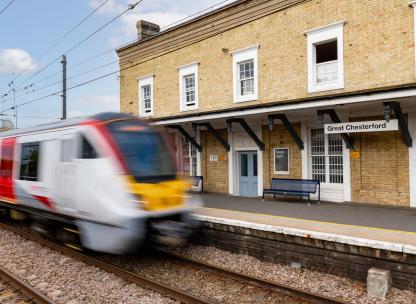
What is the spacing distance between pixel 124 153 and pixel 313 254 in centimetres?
389

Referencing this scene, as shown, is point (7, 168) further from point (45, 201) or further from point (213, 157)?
point (213, 157)

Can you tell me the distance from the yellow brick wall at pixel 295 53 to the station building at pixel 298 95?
0.11 feet

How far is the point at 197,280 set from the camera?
634 cm

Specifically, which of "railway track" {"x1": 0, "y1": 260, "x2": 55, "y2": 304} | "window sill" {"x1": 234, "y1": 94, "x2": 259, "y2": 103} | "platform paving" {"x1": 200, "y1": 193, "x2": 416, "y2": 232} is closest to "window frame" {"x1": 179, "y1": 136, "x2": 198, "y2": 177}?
"window sill" {"x1": 234, "y1": 94, "x2": 259, "y2": 103}

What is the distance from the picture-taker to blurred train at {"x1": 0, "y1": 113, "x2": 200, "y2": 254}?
6.17m

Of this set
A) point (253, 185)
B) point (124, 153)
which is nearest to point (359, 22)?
point (253, 185)

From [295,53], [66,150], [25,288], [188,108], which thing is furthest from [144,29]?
[25,288]

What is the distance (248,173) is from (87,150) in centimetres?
867

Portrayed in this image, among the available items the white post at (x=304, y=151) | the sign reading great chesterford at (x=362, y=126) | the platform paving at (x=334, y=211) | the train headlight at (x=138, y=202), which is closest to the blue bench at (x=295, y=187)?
the platform paving at (x=334, y=211)

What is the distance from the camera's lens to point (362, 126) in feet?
33.8

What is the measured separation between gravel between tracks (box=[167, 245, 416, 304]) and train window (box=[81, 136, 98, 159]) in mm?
2916

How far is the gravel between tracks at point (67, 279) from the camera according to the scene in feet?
18.4

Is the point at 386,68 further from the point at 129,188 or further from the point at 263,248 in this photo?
the point at 129,188

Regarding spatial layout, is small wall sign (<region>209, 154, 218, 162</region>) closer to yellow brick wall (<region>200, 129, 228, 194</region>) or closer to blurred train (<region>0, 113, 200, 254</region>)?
yellow brick wall (<region>200, 129, 228, 194</region>)
